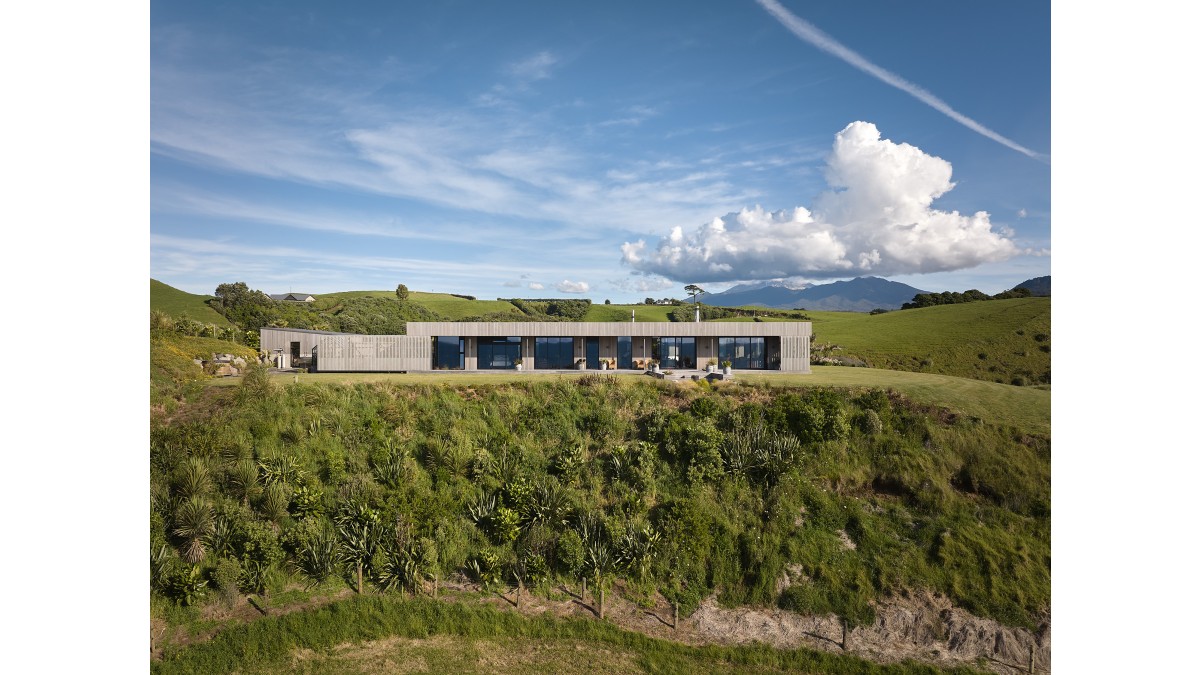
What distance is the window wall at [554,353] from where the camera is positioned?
3005 centimetres

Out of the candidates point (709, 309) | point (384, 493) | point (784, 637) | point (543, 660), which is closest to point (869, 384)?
point (784, 637)

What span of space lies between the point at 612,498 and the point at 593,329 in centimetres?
1318

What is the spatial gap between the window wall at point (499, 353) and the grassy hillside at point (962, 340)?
94.0ft

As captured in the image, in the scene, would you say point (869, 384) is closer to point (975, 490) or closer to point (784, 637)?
point (975, 490)

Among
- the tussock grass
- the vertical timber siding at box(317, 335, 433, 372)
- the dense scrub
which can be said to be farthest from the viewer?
the vertical timber siding at box(317, 335, 433, 372)

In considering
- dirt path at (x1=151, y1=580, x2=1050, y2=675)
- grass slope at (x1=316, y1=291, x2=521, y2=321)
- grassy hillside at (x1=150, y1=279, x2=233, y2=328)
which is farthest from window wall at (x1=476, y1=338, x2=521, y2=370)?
grass slope at (x1=316, y1=291, x2=521, y2=321)

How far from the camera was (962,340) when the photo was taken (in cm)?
4453

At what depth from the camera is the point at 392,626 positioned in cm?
1415

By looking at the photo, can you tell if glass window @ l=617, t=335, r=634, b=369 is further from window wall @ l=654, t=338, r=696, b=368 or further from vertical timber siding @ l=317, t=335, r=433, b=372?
vertical timber siding @ l=317, t=335, r=433, b=372

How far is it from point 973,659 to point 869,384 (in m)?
11.7

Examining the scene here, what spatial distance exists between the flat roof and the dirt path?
52.1 ft

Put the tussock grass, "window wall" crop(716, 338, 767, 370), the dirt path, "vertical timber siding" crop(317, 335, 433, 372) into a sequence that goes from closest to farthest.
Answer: the dirt path, the tussock grass, "vertical timber siding" crop(317, 335, 433, 372), "window wall" crop(716, 338, 767, 370)

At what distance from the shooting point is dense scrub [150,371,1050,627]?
15.1 metres

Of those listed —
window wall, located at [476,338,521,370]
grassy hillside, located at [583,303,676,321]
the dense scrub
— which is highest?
grassy hillside, located at [583,303,676,321]
